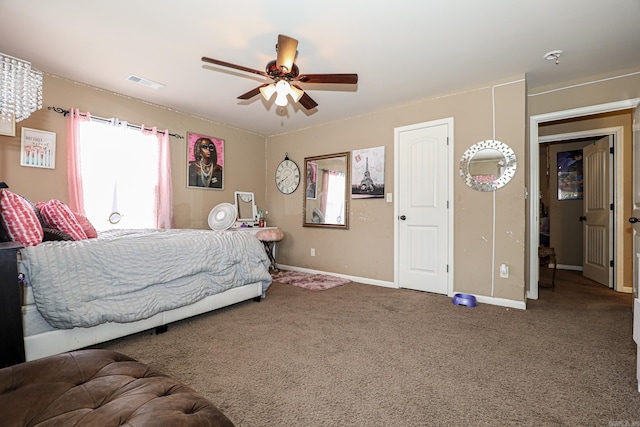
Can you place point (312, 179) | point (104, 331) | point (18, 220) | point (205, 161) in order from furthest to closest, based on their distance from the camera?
1. point (312, 179)
2. point (205, 161)
3. point (104, 331)
4. point (18, 220)

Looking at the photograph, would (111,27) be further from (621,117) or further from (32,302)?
(621,117)

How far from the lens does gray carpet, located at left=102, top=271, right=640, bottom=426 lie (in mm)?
1485

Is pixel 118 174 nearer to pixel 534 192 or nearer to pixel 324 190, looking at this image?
pixel 324 190

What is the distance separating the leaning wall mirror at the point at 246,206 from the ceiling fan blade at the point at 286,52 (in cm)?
306

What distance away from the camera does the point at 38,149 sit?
3.11m

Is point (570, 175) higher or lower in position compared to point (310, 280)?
higher

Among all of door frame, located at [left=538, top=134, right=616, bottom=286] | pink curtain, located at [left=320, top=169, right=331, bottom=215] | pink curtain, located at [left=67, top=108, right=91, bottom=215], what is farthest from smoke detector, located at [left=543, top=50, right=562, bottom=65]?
pink curtain, located at [left=67, top=108, right=91, bottom=215]

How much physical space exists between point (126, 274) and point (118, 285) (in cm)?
9

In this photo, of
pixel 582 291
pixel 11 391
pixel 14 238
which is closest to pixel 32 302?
pixel 14 238

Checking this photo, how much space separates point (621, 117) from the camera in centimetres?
385

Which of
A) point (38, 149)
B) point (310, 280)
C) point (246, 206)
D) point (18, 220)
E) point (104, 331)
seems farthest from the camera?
point (246, 206)

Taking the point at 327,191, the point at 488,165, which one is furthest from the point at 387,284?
the point at 488,165

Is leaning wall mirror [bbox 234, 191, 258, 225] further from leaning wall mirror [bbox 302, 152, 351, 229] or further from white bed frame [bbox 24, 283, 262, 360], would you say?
white bed frame [bbox 24, 283, 262, 360]

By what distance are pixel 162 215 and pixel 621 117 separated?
19.7ft
